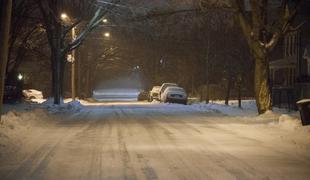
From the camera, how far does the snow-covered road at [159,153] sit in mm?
11258

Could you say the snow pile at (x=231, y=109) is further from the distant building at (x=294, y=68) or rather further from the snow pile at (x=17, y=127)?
the snow pile at (x=17, y=127)

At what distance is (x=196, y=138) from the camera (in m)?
18.0

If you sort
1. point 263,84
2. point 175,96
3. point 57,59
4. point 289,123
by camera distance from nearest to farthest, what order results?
point 289,123 < point 263,84 < point 57,59 < point 175,96

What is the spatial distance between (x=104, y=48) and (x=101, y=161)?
69771 mm

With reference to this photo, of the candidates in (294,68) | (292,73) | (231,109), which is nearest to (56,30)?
(231,109)

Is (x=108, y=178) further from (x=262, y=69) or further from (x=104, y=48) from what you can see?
(x=104, y=48)

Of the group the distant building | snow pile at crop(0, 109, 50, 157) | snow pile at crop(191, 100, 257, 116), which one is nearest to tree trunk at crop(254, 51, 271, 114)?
snow pile at crop(191, 100, 257, 116)

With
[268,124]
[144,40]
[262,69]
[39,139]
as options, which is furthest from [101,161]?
[144,40]

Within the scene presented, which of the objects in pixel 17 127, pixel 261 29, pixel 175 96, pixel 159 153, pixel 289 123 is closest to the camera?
pixel 159 153

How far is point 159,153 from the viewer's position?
46.7ft

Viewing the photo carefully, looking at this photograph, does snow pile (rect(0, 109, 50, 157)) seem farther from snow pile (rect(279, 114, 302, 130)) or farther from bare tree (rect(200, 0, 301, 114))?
bare tree (rect(200, 0, 301, 114))

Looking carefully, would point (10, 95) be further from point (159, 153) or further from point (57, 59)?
point (159, 153)

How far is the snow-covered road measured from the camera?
443 inches

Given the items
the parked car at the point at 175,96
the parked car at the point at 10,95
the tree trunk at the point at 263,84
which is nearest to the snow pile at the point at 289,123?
the tree trunk at the point at 263,84
